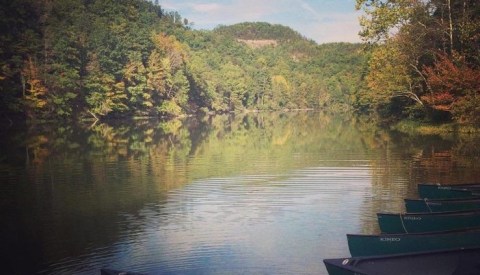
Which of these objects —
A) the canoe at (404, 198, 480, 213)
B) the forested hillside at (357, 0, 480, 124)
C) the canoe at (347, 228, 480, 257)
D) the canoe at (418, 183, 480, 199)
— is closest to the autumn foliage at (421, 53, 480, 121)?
the forested hillside at (357, 0, 480, 124)

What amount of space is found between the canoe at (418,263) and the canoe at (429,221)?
5.95ft

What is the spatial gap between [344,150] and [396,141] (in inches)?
238

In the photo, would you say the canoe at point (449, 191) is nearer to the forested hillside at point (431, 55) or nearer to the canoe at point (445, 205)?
the canoe at point (445, 205)

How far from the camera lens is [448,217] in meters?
9.98

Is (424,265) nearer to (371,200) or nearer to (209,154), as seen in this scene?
(371,200)

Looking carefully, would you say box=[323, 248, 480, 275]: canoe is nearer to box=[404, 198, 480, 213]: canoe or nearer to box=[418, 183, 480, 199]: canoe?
→ box=[404, 198, 480, 213]: canoe

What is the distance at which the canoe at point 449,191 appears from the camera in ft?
43.9

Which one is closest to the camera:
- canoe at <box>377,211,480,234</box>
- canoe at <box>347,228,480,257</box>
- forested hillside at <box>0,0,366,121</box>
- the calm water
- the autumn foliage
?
canoe at <box>347,228,480,257</box>

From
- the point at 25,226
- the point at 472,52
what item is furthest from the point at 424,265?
the point at 472,52

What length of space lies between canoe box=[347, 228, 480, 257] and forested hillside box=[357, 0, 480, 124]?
1176 inches

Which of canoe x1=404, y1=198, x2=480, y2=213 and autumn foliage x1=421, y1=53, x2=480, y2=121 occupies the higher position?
autumn foliage x1=421, y1=53, x2=480, y2=121

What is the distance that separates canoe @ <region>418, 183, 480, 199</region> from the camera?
526 inches

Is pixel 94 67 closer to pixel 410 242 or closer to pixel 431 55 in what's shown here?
pixel 431 55

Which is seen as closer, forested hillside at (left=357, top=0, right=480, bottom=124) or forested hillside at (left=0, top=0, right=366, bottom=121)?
forested hillside at (left=357, top=0, right=480, bottom=124)
